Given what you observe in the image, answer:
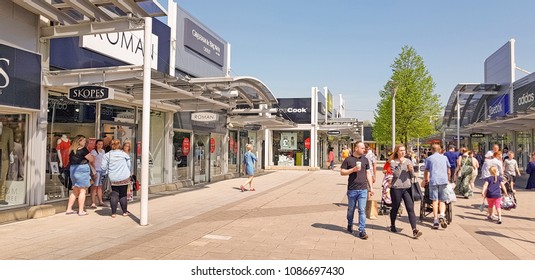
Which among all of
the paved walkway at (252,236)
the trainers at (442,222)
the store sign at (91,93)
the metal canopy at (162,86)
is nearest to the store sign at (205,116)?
the metal canopy at (162,86)

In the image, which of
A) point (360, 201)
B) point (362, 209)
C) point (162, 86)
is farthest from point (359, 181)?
point (162, 86)

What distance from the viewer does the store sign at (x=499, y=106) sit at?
81.5 feet

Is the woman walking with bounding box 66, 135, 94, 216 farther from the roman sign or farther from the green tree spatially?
the green tree

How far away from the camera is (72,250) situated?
5508 mm

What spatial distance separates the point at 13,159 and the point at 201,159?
29.0 feet

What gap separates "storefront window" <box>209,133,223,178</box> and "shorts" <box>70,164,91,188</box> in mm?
9120

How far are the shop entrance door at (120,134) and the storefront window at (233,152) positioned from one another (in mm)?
8283

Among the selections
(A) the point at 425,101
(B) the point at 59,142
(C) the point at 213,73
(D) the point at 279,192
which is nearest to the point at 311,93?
(A) the point at 425,101

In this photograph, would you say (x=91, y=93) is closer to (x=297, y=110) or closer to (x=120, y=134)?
(x=120, y=134)

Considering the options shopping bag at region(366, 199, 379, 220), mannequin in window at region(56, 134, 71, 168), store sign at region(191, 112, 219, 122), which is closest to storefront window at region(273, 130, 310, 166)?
store sign at region(191, 112, 219, 122)

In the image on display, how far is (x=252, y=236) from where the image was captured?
657cm

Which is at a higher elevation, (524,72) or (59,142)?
(524,72)
